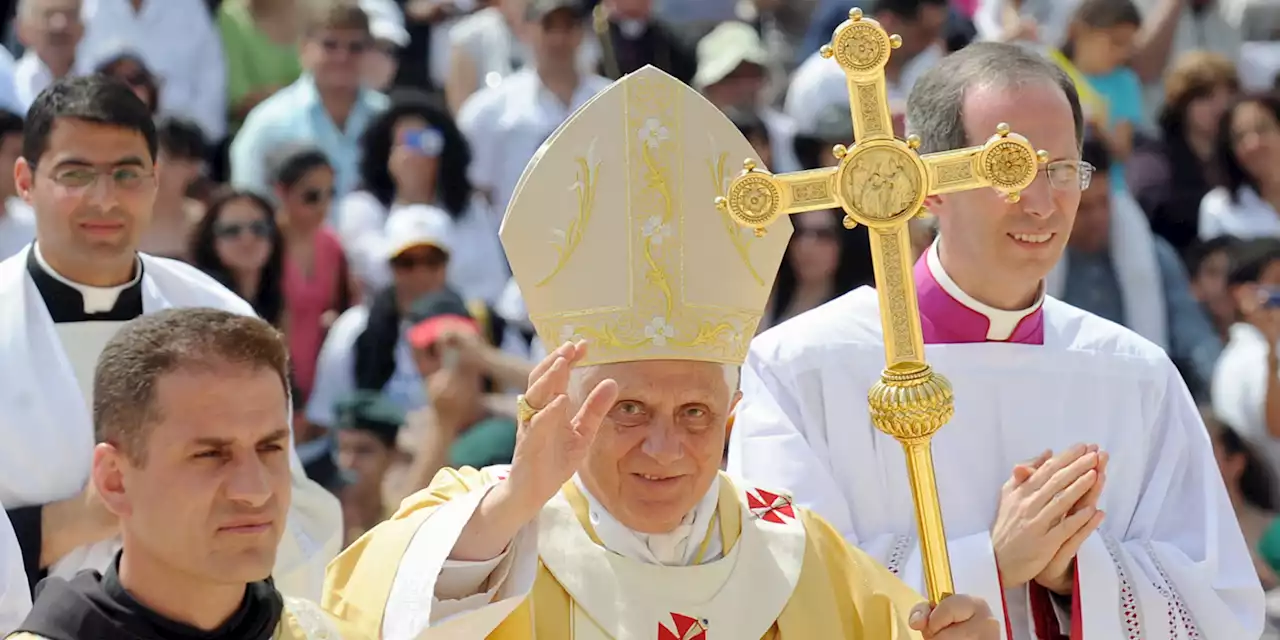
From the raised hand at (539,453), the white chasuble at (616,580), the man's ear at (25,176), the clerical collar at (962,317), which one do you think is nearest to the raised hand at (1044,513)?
the white chasuble at (616,580)

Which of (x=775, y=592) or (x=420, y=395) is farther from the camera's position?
(x=420, y=395)

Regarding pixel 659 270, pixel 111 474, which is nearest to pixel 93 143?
pixel 659 270

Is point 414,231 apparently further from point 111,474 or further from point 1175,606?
point 111,474

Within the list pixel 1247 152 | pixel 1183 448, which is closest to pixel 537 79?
pixel 1247 152

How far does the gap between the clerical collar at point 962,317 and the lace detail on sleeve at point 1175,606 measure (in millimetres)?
541

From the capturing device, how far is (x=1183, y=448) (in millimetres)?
4777

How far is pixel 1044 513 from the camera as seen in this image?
4305 mm

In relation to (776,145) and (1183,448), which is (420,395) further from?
(1183,448)

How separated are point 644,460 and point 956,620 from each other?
738 mm

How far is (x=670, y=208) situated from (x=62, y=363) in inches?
71.5

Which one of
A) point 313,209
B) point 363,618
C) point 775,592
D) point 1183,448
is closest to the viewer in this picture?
point 363,618

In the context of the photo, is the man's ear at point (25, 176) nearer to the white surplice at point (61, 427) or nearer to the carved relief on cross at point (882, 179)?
the white surplice at point (61, 427)

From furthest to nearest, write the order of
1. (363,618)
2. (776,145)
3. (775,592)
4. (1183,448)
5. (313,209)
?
(776,145) < (313,209) < (1183,448) < (775,592) < (363,618)

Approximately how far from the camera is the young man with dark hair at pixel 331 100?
31.8ft
